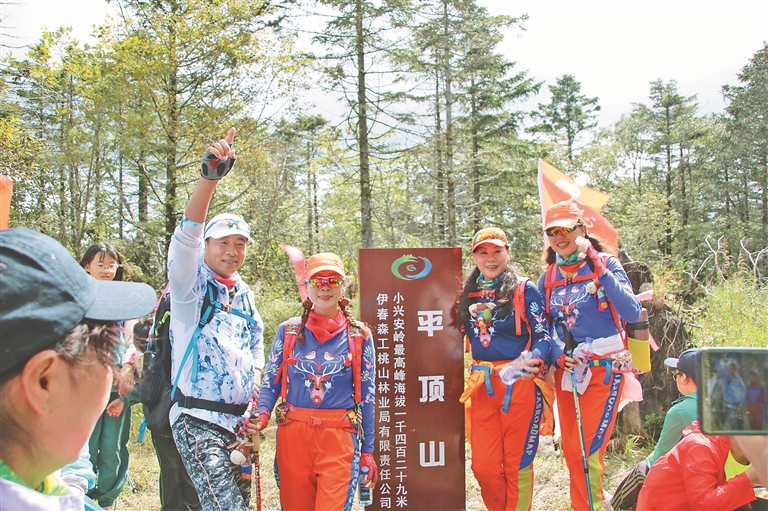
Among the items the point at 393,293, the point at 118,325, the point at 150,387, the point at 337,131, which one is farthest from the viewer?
the point at 337,131

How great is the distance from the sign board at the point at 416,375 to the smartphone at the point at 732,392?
9.49 ft

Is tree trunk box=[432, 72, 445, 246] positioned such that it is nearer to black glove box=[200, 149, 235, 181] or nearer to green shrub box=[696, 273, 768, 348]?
green shrub box=[696, 273, 768, 348]

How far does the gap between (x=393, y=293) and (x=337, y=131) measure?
38.3ft

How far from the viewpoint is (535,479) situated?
5.07 metres

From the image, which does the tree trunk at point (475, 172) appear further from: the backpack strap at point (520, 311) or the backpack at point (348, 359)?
the backpack at point (348, 359)

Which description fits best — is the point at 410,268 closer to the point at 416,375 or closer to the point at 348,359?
the point at 416,375

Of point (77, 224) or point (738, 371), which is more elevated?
point (77, 224)

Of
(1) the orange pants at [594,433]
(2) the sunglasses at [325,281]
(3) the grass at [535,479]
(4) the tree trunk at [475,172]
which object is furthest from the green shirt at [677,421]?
(4) the tree trunk at [475,172]

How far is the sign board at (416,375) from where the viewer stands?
13.5ft

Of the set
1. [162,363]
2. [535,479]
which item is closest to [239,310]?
[162,363]

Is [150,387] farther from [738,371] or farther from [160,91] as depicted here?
[160,91]

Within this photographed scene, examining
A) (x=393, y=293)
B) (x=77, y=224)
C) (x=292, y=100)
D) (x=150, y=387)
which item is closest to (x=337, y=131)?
(x=292, y=100)

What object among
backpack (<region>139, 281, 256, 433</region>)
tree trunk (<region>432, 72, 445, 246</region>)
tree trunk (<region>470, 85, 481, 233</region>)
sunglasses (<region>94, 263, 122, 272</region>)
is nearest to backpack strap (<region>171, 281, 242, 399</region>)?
backpack (<region>139, 281, 256, 433</region>)

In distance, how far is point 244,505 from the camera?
292 cm
